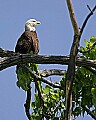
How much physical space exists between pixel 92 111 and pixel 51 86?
657 mm

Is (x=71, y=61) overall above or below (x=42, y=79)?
above

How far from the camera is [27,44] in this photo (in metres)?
7.20

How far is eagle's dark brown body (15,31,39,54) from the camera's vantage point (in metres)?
7.08

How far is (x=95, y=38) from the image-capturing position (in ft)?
12.7

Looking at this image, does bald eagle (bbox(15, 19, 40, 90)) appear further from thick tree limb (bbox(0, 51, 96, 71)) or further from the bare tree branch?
the bare tree branch

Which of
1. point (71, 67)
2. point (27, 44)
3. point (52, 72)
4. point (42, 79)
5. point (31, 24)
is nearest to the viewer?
point (71, 67)

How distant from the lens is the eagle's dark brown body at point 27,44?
279 inches

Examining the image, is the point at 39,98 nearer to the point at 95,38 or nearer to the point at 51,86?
the point at 51,86

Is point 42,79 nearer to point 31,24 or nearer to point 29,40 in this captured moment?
point 29,40

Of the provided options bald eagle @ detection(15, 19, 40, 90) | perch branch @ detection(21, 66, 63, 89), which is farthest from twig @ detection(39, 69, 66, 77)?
bald eagle @ detection(15, 19, 40, 90)

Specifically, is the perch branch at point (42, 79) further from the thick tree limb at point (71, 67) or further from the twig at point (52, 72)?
the thick tree limb at point (71, 67)

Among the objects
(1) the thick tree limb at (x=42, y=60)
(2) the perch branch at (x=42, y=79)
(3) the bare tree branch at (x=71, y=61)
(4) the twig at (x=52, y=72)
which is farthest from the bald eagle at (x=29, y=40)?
(3) the bare tree branch at (x=71, y=61)

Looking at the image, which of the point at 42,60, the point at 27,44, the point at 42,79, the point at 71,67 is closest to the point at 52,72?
the point at 42,79

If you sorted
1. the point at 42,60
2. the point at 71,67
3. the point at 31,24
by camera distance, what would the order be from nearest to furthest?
the point at 71,67
the point at 42,60
the point at 31,24
